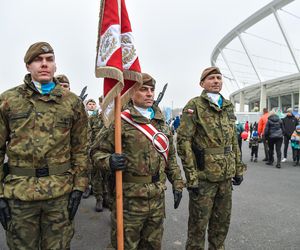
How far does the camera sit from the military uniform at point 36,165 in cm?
198

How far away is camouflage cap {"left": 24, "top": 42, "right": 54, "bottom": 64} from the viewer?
205 cm

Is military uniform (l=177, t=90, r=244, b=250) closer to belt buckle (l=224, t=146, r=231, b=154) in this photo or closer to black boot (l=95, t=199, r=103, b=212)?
belt buckle (l=224, t=146, r=231, b=154)

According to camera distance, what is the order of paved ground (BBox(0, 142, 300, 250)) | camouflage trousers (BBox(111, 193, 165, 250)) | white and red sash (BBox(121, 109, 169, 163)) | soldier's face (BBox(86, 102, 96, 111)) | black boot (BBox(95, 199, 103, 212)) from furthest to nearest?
1. soldier's face (BBox(86, 102, 96, 111))
2. black boot (BBox(95, 199, 103, 212))
3. paved ground (BBox(0, 142, 300, 250))
4. white and red sash (BBox(121, 109, 169, 163))
5. camouflage trousers (BBox(111, 193, 165, 250))

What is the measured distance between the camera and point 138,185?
7.38 feet

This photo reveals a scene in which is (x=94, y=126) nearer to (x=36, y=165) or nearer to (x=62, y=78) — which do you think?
(x=62, y=78)

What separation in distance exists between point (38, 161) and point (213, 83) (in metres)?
1.85

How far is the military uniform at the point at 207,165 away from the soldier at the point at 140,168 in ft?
1.37

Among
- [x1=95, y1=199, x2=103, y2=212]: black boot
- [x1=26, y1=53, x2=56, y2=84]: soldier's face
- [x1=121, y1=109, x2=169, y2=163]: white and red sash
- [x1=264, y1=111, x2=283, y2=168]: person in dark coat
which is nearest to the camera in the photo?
[x1=26, y1=53, x2=56, y2=84]: soldier's face

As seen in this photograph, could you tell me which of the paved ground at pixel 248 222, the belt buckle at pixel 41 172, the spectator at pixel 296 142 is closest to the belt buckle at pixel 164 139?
the belt buckle at pixel 41 172

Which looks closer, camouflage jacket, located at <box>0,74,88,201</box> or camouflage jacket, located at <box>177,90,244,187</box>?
camouflage jacket, located at <box>0,74,88,201</box>

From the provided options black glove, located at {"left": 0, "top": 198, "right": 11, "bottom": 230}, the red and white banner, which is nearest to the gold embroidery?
the red and white banner

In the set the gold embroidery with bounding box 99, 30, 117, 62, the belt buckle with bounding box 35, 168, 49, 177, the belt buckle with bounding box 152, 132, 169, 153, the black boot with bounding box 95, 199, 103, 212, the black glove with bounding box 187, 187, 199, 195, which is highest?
the gold embroidery with bounding box 99, 30, 117, 62

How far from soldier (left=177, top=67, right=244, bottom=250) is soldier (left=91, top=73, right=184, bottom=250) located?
448mm

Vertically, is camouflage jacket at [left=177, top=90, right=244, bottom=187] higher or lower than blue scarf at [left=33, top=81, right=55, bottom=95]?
lower
